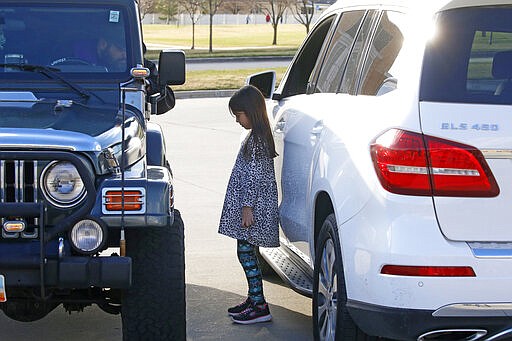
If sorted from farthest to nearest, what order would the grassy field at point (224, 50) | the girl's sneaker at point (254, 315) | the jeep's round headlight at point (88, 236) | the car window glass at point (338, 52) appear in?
the grassy field at point (224, 50) → the girl's sneaker at point (254, 315) → the car window glass at point (338, 52) → the jeep's round headlight at point (88, 236)

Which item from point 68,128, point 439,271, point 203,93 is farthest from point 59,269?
point 203,93

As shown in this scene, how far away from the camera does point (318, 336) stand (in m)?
5.30

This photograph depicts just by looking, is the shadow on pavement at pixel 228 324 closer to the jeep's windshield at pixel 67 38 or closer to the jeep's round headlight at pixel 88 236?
the jeep's round headlight at pixel 88 236

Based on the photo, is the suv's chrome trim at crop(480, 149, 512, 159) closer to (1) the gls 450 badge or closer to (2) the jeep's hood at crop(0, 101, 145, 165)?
(1) the gls 450 badge

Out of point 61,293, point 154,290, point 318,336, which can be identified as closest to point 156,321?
point 154,290

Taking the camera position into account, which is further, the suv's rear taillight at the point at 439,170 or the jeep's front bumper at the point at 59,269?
the jeep's front bumper at the point at 59,269

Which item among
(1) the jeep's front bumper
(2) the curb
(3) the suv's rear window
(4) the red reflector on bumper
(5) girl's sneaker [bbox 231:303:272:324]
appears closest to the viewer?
(4) the red reflector on bumper

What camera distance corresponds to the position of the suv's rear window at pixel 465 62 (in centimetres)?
425

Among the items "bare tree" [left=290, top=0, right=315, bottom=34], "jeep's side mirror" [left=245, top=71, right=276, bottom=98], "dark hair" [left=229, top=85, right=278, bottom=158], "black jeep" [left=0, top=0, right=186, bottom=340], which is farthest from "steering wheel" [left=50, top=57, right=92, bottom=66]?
"bare tree" [left=290, top=0, right=315, bottom=34]

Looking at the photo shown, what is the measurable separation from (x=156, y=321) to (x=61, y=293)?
0.52 meters

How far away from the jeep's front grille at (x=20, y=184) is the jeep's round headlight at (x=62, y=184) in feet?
0.20

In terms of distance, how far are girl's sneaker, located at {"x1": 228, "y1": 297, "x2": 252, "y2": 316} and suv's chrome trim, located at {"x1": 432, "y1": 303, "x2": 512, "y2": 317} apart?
2.41 meters

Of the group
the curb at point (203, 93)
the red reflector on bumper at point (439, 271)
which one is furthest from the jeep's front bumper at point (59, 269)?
the curb at point (203, 93)

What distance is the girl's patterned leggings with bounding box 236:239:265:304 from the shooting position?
6.23 m
